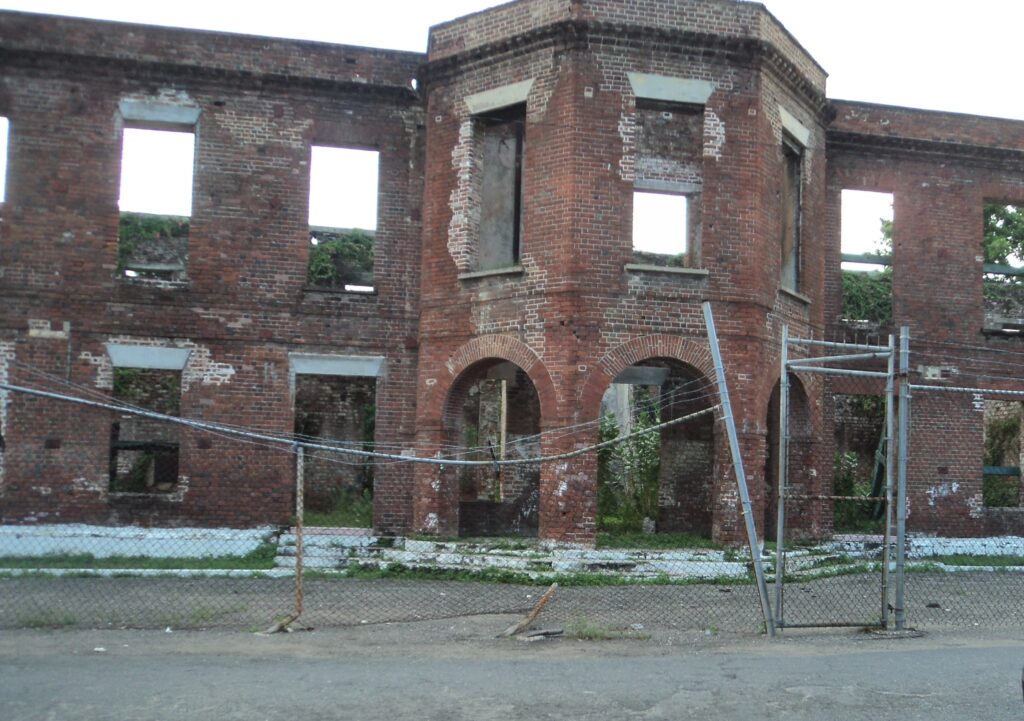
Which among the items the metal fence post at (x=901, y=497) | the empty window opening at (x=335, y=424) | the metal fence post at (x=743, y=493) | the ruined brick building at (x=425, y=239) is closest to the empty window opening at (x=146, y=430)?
the empty window opening at (x=335, y=424)

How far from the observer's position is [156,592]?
12.7 meters

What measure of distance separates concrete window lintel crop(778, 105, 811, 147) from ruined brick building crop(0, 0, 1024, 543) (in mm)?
67

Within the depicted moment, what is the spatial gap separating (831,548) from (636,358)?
15.1 ft

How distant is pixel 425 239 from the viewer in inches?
652

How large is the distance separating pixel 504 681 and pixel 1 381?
37.9 feet

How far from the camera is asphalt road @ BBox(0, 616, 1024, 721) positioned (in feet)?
22.7

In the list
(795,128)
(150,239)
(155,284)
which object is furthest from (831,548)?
(150,239)

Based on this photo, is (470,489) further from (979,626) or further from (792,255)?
(979,626)

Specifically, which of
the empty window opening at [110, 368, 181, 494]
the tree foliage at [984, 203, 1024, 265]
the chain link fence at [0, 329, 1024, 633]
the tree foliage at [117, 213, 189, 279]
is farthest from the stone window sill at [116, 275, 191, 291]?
the tree foliage at [984, 203, 1024, 265]

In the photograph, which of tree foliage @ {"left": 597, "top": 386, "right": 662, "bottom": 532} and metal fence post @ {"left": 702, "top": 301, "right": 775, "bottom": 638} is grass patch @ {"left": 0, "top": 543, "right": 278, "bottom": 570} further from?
metal fence post @ {"left": 702, "top": 301, "right": 775, "bottom": 638}

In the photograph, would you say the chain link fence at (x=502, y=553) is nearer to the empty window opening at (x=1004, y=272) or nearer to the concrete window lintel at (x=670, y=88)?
the empty window opening at (x=1004, y=272)

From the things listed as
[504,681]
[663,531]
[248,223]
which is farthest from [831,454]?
[504,681]

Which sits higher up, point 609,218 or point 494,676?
point 609,218

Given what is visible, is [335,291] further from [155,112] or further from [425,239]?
[155,112]
